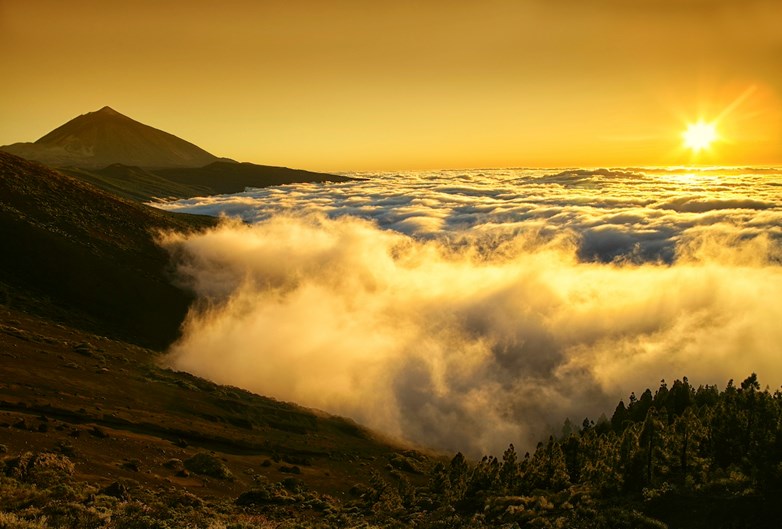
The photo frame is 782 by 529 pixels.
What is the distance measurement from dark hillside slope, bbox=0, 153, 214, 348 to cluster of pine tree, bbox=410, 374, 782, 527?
7671 cm

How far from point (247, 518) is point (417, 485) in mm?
51839

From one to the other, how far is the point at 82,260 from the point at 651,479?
122 meters

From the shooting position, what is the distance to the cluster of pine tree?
115 feet

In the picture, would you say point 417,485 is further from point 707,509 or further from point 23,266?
point 23,266

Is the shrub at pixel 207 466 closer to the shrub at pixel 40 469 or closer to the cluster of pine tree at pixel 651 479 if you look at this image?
the shrub at pixel 40 469

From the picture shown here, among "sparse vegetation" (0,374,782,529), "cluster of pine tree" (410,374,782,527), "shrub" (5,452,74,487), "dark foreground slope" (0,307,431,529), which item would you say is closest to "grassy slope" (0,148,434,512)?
"dark foreground slope" (0,307,431,529)

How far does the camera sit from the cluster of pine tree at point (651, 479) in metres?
35.2

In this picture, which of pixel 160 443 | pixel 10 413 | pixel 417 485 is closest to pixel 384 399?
pixel 417 485

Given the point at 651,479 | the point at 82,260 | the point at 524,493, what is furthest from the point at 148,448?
the point at 82,260

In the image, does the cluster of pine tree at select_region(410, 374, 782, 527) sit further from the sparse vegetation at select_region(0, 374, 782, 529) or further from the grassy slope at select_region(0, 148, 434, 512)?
the grassy slope at select_region(0, 148, 434, 512)

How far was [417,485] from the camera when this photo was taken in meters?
85.1

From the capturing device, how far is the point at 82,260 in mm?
118125

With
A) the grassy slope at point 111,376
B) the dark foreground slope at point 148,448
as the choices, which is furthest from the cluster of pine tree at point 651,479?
the grassy slope at point 111,376

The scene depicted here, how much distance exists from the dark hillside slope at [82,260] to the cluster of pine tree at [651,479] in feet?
252
